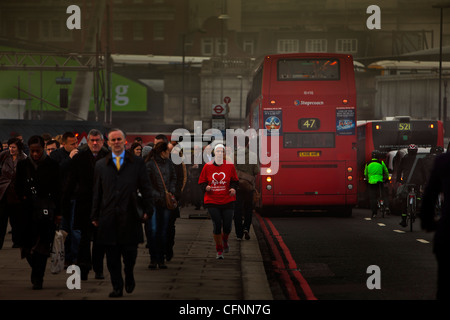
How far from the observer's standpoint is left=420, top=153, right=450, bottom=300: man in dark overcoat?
5387mm

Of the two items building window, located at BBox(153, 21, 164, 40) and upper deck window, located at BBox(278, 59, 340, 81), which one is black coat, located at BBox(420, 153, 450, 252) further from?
building window, located at BBox(153, 21, 164, 40)

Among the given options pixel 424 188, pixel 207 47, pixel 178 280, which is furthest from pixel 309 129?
pixel 207 47

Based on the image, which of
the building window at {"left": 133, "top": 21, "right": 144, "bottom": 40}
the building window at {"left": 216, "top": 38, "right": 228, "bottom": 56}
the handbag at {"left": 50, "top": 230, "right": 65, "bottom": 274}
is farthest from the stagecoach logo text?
the building window at {"left": 133, "top": 21, "right": 144, "bottom": 40}

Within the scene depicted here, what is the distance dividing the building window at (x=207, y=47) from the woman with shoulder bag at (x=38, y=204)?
86554 millimetres

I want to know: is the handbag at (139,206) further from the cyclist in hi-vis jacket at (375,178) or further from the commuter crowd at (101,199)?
the cyclist in hi-vis jacket at (375,178)

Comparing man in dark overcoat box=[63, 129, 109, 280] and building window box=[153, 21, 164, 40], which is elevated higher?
building window box=[153, 21, 164, 40]

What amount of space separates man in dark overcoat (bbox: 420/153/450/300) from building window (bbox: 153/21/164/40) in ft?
302

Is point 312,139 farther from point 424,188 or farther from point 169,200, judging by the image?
point 169,200

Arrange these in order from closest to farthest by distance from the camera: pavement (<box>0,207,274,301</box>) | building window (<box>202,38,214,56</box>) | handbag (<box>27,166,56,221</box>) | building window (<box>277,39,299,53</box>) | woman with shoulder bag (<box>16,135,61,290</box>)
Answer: pavement (<box>0,207,274,301</box>), woman with shoulder bag (<box>16,135,61,290</box>), handbag (<box>27,166,56,221</box>), building window (<box>277,39,299,53</box>), building window (<box>202,38,214,56</box>)

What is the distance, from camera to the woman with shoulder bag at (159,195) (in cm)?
1106

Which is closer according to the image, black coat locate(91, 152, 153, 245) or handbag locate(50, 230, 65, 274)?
black coat locate(91, 152, 153, 245)

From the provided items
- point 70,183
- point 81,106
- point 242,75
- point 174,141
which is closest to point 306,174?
point 174,141

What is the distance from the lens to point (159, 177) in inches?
438

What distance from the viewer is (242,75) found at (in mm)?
80500
